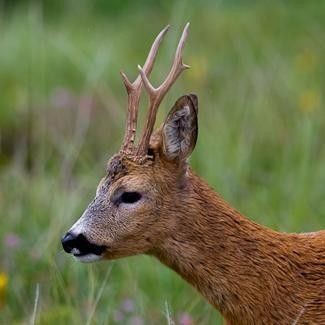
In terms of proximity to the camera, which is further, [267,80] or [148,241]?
[267,80]

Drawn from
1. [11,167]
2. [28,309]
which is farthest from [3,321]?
[11,167]

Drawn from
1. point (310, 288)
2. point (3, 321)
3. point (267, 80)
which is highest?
point (267, 80)

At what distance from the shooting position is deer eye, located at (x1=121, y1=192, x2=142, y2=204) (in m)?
4.09

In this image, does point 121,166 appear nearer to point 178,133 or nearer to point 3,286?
point 178,133

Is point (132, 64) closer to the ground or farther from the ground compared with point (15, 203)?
farther from the ground

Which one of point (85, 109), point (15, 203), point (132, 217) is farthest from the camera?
point (85, 109)

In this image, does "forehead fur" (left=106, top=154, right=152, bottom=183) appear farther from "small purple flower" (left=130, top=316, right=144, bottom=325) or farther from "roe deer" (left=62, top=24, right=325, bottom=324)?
"small purple flower" (left=130, top=316, right=144, bottom=325)

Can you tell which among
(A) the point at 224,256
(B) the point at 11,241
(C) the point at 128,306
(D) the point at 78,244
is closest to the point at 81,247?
(D) the point at 78,244

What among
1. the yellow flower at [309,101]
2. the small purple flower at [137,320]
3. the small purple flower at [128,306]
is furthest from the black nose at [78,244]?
the yellow flower at [309,101]

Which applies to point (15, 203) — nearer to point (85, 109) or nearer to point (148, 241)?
point (85, 109)

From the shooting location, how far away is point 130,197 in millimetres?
4102

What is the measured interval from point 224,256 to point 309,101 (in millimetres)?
2804

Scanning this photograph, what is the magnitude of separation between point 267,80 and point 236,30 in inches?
55.4

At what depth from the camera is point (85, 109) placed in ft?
25.0
